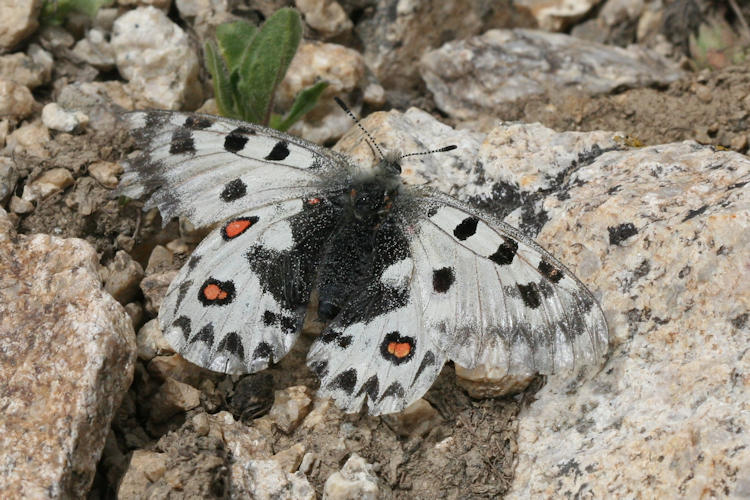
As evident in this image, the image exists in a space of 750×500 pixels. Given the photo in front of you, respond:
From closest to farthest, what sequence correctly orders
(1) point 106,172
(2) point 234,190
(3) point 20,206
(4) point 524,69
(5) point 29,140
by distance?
(2) point 234,190
(3) point 20,206
(1) point 106,172
(5) point 29,140
(4) point 524,69

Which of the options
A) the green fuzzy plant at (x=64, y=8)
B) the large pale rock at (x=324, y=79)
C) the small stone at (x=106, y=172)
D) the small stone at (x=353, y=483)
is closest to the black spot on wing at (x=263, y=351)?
the small stone at (x=353, y=483)

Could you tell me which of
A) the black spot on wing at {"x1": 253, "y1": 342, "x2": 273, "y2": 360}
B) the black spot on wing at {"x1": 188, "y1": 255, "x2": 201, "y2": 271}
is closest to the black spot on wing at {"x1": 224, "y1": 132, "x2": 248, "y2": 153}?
the black spot on wing at {"x1": 188, "y1": 255, "x2": 201, "y2": 271}

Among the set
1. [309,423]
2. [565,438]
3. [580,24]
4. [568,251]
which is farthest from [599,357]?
[580,24]

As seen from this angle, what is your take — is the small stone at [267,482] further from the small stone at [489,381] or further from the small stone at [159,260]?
the small stone at [159,260]

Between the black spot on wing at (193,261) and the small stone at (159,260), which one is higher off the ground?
the black spot on wing at (193,261)

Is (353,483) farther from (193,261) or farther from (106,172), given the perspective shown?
(106,172)

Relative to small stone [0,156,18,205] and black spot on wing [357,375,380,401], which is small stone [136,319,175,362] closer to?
black spot on wing [357,375,380,401]

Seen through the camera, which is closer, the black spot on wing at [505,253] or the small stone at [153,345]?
the black spot on wing at [505,253]

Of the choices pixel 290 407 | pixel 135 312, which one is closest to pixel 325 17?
pixel 135 312
